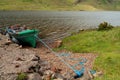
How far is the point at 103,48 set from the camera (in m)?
33.5

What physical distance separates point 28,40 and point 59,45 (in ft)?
19.6

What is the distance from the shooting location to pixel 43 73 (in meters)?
24.3

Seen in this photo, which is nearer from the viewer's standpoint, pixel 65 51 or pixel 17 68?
pixel 17 68

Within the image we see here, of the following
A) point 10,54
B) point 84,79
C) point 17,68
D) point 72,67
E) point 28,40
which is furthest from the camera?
point 28,40

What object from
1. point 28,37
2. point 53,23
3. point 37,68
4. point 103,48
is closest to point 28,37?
point 28,37

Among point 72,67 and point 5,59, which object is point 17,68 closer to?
point 5,59

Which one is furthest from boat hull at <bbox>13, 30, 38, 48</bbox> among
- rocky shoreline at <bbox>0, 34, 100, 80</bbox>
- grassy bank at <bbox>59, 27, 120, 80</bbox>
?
rocky shoreline at <bbox>0, 34, 100, 80</bbox>

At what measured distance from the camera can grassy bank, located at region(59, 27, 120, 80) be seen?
25345 mm

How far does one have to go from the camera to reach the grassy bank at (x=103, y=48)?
998 inches

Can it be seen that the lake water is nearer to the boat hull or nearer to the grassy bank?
the boat hull

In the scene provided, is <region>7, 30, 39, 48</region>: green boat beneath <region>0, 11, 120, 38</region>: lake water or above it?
above

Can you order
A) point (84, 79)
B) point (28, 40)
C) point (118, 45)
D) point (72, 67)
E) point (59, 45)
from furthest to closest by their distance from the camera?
point (28, 40) → point (59, 45) → point (118, 45) → point (72, 67) → point (84, 79)

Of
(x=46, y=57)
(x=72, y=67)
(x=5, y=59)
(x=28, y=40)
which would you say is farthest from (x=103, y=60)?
(x=28, y=40)

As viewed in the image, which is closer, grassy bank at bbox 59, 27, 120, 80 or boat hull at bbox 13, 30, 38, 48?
grassy bank at bbox 59, 27, 120, 80
